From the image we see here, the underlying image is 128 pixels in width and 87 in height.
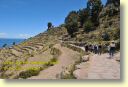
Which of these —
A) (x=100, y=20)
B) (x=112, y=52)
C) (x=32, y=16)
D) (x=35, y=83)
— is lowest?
(x=35, y=83)

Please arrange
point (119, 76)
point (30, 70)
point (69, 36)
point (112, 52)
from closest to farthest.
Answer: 1. point (119, 76)
2. point (30, 70)
3. point (112, 52)
4. point (69, 36)

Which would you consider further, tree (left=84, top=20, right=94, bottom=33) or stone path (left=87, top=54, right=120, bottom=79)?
tree (left=84, top=20, right=94, bottom=33)

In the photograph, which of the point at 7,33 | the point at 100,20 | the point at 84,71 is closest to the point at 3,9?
the point at 7,33

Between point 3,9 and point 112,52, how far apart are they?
4.84 m

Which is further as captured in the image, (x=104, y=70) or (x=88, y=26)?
(x=88, y=26)

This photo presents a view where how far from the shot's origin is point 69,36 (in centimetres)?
3244

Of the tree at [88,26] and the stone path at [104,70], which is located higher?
the tree at [88,26]

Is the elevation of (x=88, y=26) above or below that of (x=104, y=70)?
above

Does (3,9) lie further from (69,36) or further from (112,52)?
(69,36)

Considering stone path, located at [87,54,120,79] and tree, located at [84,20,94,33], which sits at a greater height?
tree, located at [84,20,94,33]

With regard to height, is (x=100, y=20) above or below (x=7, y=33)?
above

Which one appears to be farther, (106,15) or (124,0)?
(106,15)

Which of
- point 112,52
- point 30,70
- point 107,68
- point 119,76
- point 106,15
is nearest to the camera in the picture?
point 119,76

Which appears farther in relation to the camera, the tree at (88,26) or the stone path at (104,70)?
the tree at (88,26)
